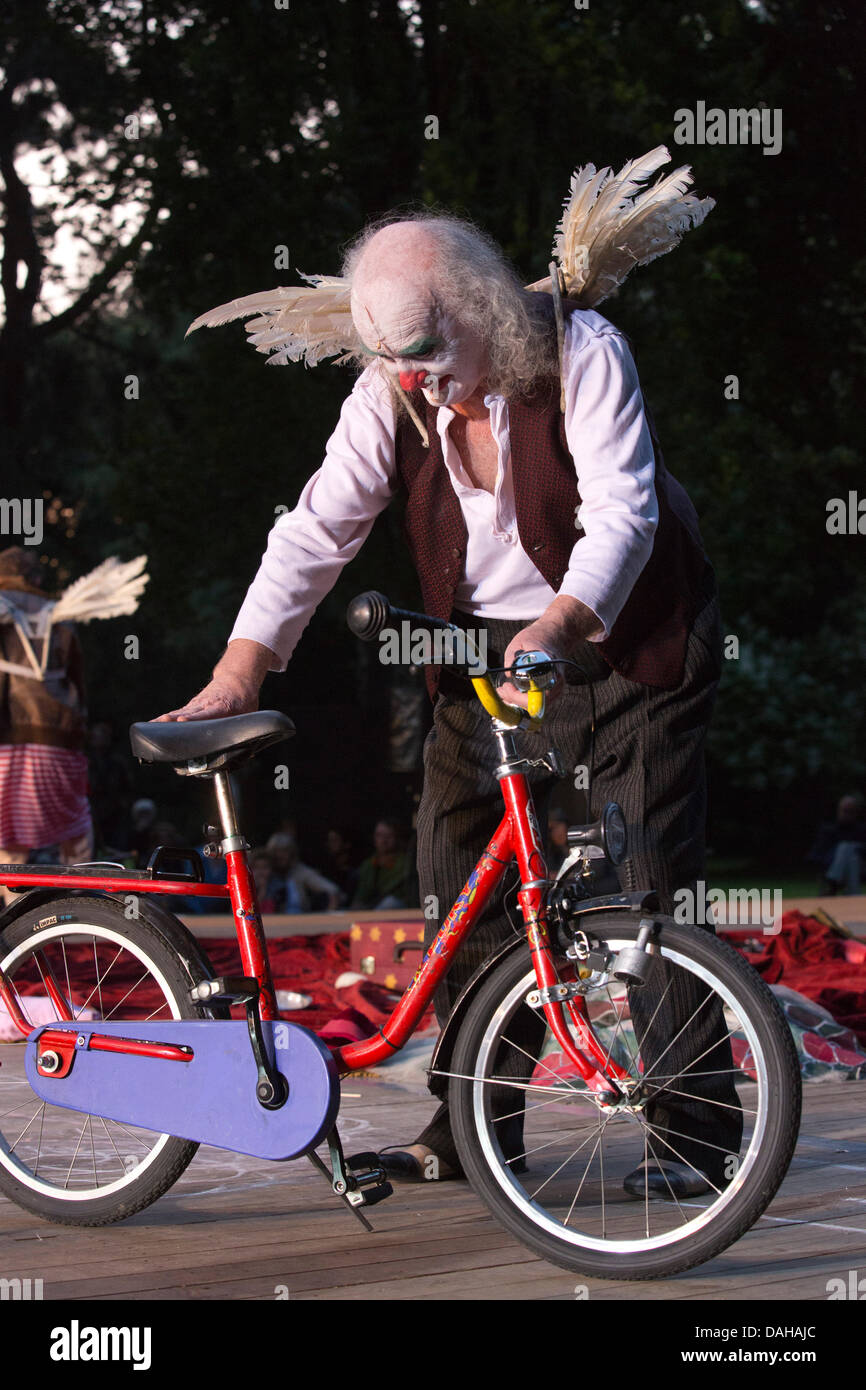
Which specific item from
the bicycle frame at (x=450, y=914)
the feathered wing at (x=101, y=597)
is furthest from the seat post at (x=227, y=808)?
the feathered wing at (x=101, y=597)

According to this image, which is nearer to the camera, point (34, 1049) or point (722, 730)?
point (34, 1049)

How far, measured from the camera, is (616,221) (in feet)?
10.2

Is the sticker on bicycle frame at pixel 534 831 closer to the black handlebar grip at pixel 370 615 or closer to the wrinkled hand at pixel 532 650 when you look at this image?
the wrinkled hand at pixel 532 650

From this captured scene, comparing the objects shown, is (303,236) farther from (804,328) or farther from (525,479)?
(525,479)

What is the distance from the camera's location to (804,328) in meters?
13.1

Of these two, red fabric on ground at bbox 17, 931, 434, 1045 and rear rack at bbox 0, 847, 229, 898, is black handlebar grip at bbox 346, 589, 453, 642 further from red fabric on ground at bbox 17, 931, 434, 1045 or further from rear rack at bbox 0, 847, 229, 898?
red fabric on ground at bbox 17, 931, 434, 1045

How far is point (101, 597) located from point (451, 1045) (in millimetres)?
5160

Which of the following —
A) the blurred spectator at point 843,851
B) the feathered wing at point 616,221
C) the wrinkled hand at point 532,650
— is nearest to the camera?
the wrinkled hand at point 532,650

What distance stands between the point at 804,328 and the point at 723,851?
1201cm

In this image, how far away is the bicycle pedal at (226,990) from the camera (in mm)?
2805

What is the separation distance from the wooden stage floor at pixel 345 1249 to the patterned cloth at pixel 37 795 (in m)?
3.92

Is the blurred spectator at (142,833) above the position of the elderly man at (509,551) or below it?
below

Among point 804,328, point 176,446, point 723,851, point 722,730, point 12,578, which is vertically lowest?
point 723,851
